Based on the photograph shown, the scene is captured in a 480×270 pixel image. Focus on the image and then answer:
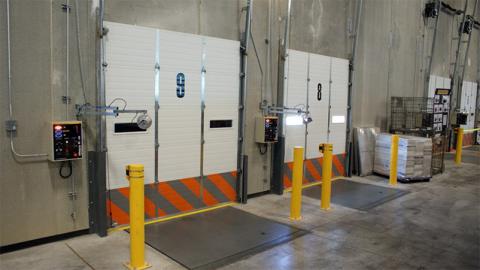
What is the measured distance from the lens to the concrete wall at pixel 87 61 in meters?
4.20

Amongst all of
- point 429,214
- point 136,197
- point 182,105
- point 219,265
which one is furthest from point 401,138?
point 136,197

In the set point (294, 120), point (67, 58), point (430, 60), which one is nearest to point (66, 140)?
point (67, 58)

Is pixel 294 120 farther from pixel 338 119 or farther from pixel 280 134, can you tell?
pixel 338 119

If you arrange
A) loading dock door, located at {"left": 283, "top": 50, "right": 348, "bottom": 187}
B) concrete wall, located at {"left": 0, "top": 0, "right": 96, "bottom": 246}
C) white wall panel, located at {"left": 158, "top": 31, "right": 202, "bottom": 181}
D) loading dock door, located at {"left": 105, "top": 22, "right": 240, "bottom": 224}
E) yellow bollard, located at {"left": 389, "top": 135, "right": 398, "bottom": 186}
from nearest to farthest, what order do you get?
concrete wall, located at {"left": 0, "top": 0, "right": 96, "bottom": 246}
loading dock door, located at {"left": 105, "top": 22, "right": 240, "bottom": 224}
white wall panel, located at {"left": 158, "top": 31, "right": 202, "bottom": 181}
loading dock door, located at {"left": 283, "top": 50, "right": 348, "bottom": 187}
yellow bollard, located at {"left": 389, "top": 135, "right": 398, "bottom": 186}

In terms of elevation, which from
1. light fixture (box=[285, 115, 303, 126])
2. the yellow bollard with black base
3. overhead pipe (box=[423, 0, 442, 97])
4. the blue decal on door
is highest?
overhead pipe (box=[423, 0, 442, 97])

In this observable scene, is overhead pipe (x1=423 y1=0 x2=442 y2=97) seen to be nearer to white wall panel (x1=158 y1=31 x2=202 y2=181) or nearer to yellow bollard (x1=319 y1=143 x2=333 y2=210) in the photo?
yellow bollard (x1=319 y1=143 x2=333 y2=210)

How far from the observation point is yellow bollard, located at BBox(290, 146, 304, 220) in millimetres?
5504

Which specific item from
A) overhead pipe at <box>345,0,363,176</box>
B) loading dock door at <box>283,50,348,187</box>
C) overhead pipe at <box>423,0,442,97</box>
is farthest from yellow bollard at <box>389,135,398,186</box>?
overhead pipe at <box>423,0,442,97</box>

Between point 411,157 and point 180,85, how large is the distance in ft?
18.4

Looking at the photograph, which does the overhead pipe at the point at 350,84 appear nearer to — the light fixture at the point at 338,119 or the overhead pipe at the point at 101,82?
the light fixture at the point at 338,119

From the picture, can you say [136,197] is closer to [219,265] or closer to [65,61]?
[219,265]

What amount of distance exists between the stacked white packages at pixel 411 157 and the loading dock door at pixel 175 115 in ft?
13.8

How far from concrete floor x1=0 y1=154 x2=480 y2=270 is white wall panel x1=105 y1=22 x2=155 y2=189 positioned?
3.17ft

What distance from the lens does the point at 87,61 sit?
4.67 m
